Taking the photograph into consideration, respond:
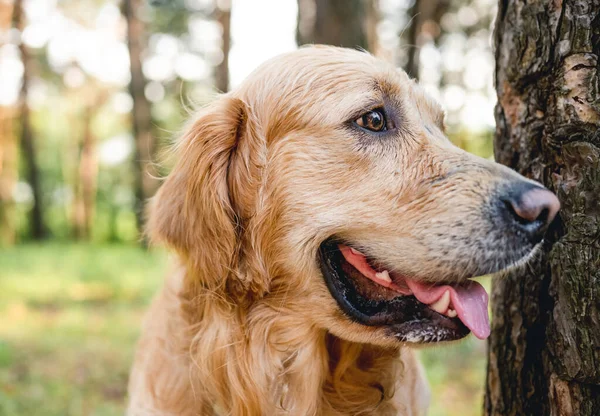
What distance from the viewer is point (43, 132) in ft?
122

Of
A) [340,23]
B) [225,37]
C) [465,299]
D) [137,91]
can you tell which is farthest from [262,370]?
[137,91]

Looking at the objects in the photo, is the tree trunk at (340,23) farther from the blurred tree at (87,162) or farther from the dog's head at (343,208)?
the blurred tree at (87,162)

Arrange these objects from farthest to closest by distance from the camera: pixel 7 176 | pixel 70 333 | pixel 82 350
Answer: pixel 7 176 → pixel 70 333 → pixel 82 350

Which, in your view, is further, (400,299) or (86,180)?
(86,180)

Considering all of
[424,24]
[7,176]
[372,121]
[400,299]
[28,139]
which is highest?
[372,121]

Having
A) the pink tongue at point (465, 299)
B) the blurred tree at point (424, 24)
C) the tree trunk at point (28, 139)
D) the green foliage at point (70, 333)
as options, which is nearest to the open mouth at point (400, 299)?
the pink tongue at point (465, 299)

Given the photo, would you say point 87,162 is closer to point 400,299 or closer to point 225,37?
point 225,37

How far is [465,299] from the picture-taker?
8.00 feet

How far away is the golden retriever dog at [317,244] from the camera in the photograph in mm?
2402

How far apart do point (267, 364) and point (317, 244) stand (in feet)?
2.07

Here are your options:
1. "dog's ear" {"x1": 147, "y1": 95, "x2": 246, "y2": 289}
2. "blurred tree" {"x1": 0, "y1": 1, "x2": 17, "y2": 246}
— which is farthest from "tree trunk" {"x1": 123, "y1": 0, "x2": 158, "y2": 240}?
"blurred tree" {"x1": 0, "y1": 1, "x2": 17, "y2": 246}

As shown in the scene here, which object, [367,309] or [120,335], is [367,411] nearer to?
[367,309]

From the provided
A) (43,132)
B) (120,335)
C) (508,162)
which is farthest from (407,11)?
(43,132)

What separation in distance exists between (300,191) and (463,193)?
2.39 feet
